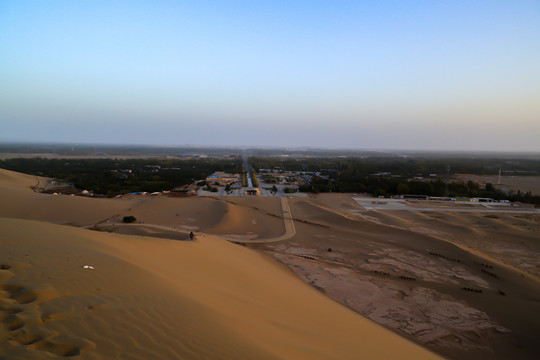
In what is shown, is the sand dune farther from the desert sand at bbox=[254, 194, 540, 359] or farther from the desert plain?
the desert sand at bbox=[254, 194, 540, 359]

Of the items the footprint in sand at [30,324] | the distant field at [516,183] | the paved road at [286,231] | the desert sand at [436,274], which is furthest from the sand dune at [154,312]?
the distant field at [516,183]

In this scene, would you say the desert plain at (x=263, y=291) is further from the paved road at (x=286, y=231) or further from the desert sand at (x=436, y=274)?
the paved road at (x=286, y=231)

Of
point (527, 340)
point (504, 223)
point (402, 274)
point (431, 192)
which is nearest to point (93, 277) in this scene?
point (527, 340)

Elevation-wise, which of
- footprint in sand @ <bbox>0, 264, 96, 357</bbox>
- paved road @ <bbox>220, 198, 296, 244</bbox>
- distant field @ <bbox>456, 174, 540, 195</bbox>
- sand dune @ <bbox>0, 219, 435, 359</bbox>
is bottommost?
paved road @ <bbox>220, 198, 296, 244</bbox>

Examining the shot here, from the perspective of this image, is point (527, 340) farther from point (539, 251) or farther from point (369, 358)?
point (539, 251)

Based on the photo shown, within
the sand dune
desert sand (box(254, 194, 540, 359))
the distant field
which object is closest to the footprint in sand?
the sand dune

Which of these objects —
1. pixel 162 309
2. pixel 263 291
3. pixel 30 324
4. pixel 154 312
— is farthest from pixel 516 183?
pixel 30 324
